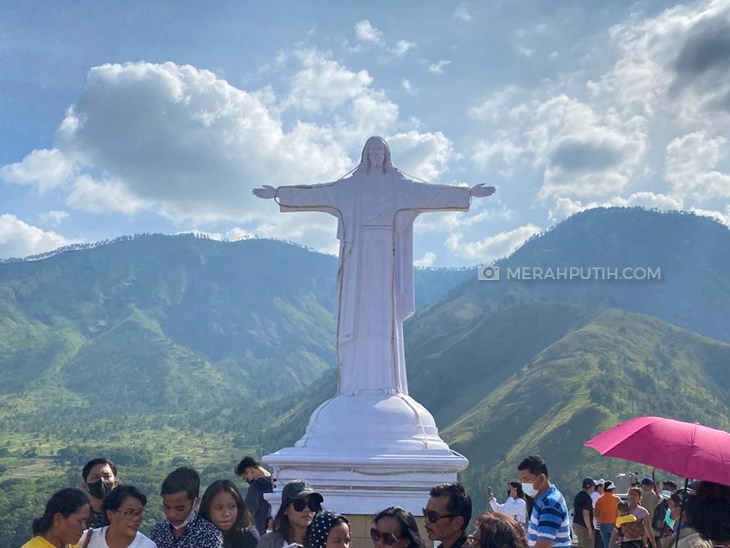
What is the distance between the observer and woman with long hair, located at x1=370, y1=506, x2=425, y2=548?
4.75m

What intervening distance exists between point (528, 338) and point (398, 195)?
11979cm

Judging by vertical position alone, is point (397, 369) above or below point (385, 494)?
above

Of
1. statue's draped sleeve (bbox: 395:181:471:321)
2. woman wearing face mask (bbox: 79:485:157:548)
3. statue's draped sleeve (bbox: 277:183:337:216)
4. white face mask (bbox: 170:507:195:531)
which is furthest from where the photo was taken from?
statue's draped sleeve (bbox: 277:183:337:216)

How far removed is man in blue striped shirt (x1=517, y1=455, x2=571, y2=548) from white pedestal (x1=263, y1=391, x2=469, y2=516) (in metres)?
2.47

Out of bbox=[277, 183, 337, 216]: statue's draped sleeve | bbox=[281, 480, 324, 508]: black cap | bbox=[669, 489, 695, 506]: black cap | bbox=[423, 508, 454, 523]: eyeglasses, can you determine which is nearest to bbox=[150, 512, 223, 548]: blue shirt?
bbox=[281, 480, 324, 508]: black cap

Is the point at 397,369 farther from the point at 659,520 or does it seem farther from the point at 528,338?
the point at 528,338

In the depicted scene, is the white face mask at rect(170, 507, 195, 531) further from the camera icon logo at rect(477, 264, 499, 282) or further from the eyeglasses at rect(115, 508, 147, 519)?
the camera icon logo at rect(477, 264, 499, 282)

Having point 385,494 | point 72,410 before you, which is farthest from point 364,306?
point 72,410

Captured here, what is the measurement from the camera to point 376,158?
34.8ft

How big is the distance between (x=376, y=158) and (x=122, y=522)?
6.52 m

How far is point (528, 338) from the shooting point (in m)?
127

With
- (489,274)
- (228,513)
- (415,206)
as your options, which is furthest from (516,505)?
(489,274)

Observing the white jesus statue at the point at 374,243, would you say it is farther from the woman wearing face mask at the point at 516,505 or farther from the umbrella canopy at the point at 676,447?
the umbrella canopy at the point at 676,447

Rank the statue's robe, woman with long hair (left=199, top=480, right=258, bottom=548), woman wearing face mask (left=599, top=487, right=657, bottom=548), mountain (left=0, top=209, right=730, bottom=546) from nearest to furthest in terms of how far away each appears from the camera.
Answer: woman with long hair (left=199, top=480, right=258, bottom=548)
woman wearing face mask (left=599, top=487, right=657, bottom=548)
the statue's robe
mountain (left=0, top=209, right=730, bottom=546)
